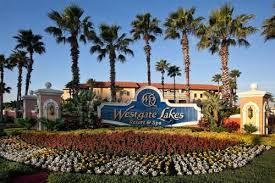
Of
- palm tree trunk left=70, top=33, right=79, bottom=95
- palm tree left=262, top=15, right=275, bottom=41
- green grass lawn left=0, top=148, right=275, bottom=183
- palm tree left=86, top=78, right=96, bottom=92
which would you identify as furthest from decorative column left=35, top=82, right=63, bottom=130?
palm tree left=86, top=78, right=96, bottom=92

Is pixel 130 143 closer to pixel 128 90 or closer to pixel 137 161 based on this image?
pixel 137 161

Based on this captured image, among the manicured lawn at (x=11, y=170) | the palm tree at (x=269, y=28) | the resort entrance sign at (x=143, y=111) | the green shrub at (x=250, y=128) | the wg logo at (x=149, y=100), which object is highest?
the palm tree at (x=269, y=28)

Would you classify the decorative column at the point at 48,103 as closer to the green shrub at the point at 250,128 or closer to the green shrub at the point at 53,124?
the green shrub at the point at 53,124

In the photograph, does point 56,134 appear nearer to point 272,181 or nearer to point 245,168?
point 245,168

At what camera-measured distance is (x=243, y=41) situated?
31328 mm

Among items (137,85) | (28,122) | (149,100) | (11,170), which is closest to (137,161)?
(11,170)

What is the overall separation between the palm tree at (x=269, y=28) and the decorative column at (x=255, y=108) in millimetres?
6059

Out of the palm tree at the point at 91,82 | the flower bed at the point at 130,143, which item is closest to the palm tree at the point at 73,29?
the flower bed at the point at 130,143

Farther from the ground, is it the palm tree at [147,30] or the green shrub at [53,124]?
the palm tree at [147,30]

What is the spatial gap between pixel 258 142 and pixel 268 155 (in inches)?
119

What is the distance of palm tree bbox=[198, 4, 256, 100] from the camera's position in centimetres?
2961

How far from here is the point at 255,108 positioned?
818 inches

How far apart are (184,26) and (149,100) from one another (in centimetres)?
1411

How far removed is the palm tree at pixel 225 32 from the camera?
29.6 m
